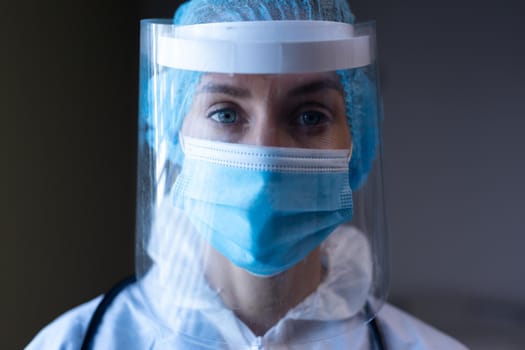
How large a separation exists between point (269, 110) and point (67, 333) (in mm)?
557

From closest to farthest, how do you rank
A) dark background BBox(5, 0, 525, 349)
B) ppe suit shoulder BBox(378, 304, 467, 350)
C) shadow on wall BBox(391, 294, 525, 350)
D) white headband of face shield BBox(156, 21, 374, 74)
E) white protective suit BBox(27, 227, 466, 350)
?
white headband of face shield BBox(156, 21, 374, 74), white protective suit BBox(27, 227, 466, 350), ppe suit shoulder BBox(378, 304, 467, 350), dark background BBox(5, 0, 525, 349), shadow on wall BBox(391, 294, 525, 350)

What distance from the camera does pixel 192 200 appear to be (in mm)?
868

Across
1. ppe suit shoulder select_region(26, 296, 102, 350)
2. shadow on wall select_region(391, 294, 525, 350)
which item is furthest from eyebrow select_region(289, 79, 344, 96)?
shadow on wall select_region(391, 294, 525, 350)

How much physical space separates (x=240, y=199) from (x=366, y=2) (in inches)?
28.5

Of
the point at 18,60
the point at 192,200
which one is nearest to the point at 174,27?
the point at 192,200

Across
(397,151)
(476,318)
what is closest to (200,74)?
(397,151)

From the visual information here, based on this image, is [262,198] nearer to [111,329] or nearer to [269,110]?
[269,110]

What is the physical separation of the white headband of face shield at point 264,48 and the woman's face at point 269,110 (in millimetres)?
20

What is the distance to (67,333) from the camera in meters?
1.01

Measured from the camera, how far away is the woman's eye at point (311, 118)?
842 mm

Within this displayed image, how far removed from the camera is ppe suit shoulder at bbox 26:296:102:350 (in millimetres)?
999

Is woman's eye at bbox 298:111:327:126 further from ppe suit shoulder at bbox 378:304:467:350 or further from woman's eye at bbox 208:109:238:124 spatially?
ppe suit shoulder at bbox 378:304:467:350

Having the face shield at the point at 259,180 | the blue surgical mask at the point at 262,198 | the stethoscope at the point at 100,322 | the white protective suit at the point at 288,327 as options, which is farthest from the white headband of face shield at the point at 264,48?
the stethoscope at the point at 100,322

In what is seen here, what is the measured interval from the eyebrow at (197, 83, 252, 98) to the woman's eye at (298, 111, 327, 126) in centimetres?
9
